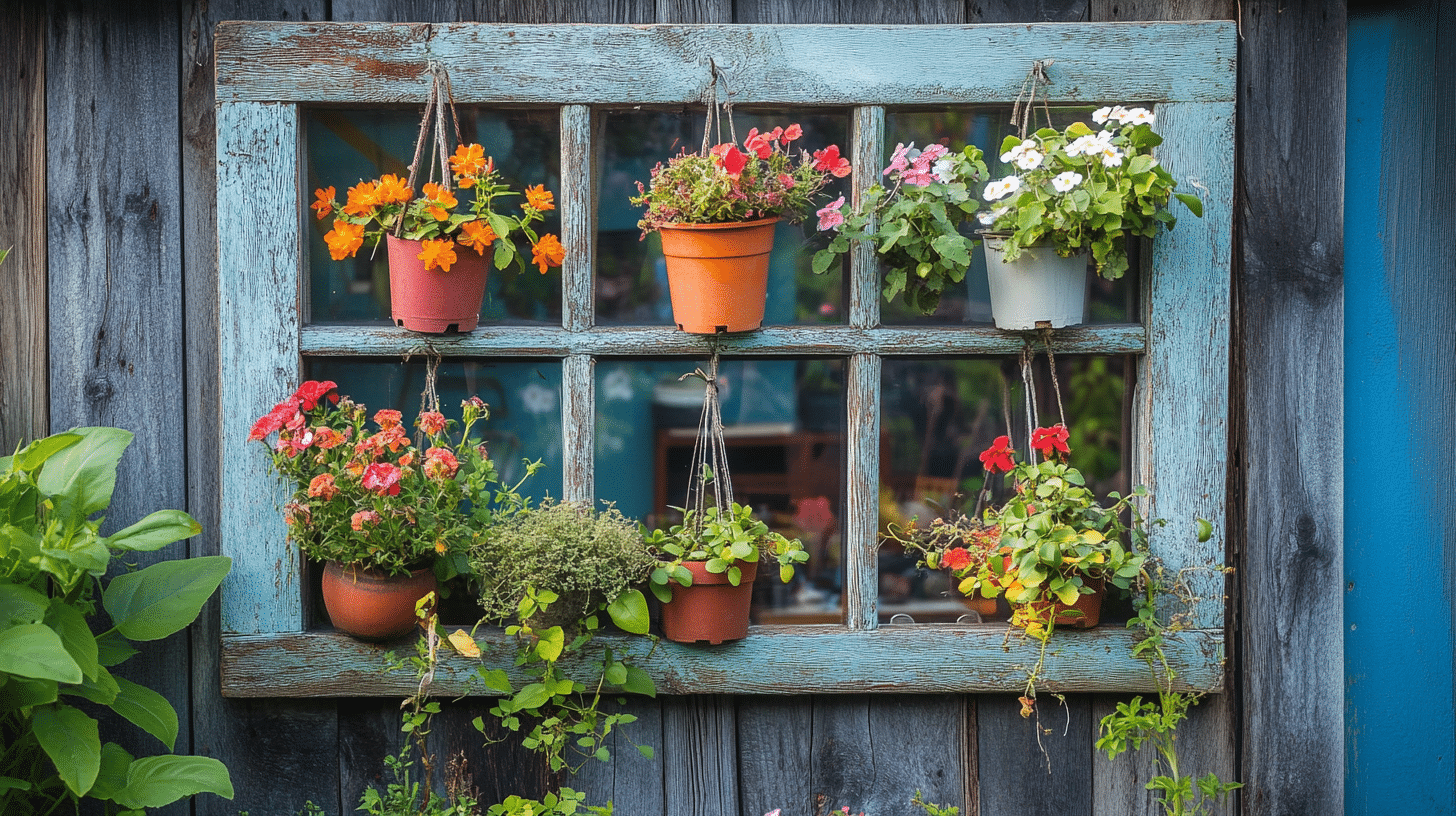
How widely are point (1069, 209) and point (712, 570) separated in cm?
95

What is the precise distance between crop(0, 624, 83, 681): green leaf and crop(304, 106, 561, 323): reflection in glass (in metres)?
0.79

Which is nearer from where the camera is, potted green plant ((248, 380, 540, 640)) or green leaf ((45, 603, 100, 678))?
green leaf ((45, 603, 100, 678))

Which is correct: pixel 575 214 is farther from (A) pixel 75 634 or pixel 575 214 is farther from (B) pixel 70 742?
(B) pixel 70 742

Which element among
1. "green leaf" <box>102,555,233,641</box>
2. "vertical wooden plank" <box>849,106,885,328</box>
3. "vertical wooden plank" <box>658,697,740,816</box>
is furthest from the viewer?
"vertical wooden plank" <box>658,697,740,816</box>

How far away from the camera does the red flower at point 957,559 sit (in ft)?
6.60

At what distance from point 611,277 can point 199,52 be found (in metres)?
0.95

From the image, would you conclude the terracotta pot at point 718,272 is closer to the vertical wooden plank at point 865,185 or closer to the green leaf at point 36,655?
the vertical wooden plank at point 865,185

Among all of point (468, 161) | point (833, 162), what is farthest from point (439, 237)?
point (833, 162)

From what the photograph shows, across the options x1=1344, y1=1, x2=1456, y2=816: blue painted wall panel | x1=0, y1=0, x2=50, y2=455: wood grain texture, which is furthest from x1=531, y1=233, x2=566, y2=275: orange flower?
x1=1344, y1=1, x2=1456, y2=816: blue painted wall panel

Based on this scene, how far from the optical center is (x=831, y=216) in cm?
197

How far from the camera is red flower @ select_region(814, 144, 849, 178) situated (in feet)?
6.34

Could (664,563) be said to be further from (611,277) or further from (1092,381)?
(1092,381)

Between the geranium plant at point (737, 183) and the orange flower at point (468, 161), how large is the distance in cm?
30

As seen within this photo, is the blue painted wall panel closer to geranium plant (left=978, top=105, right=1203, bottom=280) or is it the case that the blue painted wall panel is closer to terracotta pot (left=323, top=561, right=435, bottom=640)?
geranium plant (left=978, top=105, right=1203, bottom=280)
